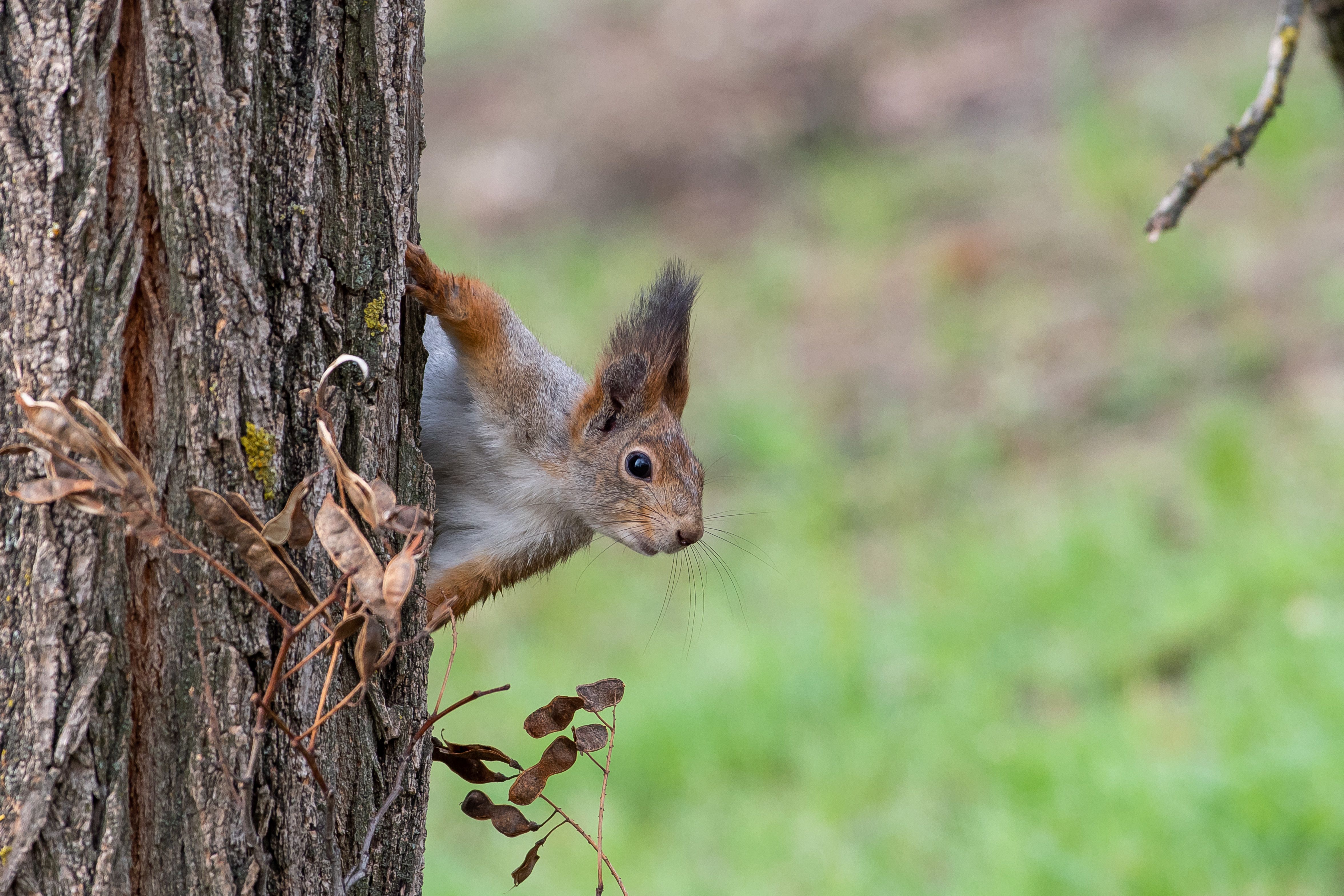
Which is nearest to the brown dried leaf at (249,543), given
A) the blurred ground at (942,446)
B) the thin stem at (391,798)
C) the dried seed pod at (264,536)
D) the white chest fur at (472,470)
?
the dried seed pod at (264,536)

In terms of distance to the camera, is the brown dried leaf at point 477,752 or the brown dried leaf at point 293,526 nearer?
the brown dried leaf at point 293,526

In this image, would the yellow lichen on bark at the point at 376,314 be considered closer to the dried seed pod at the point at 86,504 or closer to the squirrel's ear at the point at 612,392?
the dried seed pod at the point at 86,504

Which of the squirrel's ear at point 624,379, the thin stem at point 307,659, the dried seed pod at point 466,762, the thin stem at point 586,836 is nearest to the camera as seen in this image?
the thin stem at point 307,659

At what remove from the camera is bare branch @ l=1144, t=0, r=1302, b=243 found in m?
1.79

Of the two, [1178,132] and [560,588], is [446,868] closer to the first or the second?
[560,588]

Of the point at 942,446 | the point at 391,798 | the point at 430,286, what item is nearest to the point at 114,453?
the point at 391,798

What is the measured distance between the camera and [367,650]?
1.00m

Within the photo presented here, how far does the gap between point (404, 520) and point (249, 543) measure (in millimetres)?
122

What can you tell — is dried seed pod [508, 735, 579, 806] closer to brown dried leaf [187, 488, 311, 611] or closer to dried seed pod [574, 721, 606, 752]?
dried seed pod [574, 721, 606, 752]

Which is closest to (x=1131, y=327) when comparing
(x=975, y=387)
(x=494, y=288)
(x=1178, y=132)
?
(x=975, y=387)

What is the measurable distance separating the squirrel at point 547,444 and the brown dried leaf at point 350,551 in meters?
0.94

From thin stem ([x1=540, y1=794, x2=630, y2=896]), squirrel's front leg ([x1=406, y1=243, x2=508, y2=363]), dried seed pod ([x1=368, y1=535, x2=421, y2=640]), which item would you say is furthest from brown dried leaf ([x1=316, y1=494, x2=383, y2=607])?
squirrel's front leg ([x1=406, y1=243, x2=508, y2=363])

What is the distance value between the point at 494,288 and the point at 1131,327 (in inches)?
157

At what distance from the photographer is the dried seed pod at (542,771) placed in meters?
1.29
